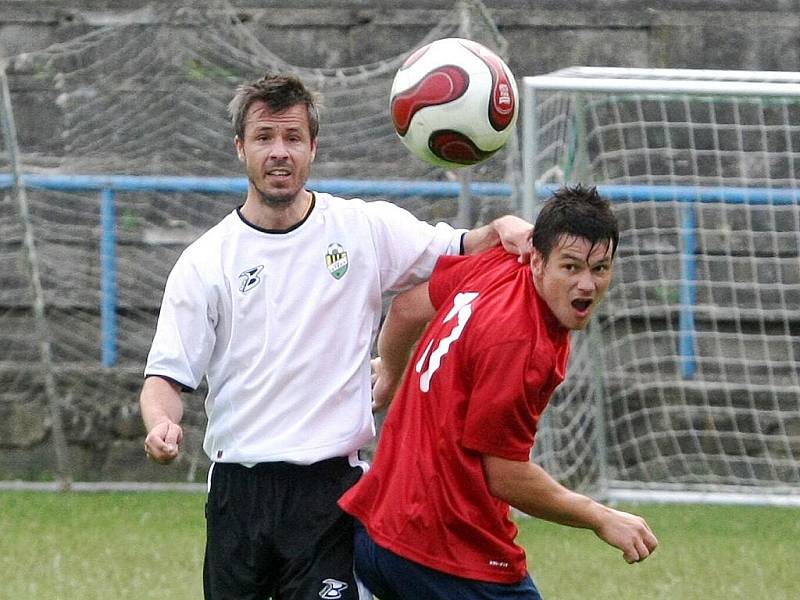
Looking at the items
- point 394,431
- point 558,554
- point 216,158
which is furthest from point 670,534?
point 394,431

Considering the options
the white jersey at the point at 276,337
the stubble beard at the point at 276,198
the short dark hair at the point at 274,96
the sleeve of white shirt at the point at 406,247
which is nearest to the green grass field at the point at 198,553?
the white jersey at the point at 276,337

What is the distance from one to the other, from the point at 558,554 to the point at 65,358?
346 centimetres

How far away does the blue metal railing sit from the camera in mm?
8688

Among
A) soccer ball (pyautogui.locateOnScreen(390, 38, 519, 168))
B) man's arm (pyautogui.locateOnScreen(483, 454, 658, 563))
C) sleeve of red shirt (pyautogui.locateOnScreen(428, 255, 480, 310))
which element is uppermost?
soccer ball (pyautogui.locateOnScreen(390, 38, 519, 168))

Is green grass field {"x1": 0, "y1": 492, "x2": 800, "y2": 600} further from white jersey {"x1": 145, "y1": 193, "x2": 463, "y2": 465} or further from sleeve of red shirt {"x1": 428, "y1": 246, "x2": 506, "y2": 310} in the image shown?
sleeve of red shirt {"x1": 428, "y1": 246, "x2": 506, "y2": 310}

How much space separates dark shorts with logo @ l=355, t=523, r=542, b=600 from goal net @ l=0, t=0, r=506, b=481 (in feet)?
17.3

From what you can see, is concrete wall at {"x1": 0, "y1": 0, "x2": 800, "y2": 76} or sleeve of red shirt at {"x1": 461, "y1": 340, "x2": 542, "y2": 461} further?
concrete wall at {"x1": 0, "y1": 0, "x2": 800, "y2": 76}

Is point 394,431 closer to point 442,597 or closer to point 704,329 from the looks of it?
point 442,597

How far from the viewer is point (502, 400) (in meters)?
3.54

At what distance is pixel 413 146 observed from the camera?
455 centimetres

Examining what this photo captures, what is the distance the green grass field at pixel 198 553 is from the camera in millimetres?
6457

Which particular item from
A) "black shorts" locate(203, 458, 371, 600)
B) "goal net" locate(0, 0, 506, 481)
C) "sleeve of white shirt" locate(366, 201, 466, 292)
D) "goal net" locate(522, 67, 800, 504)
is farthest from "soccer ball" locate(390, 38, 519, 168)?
"goal net" locate(0, 0, 506, 481)

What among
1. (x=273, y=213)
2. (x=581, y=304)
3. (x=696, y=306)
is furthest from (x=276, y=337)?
(x=696, y=306)

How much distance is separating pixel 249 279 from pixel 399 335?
461 mm
